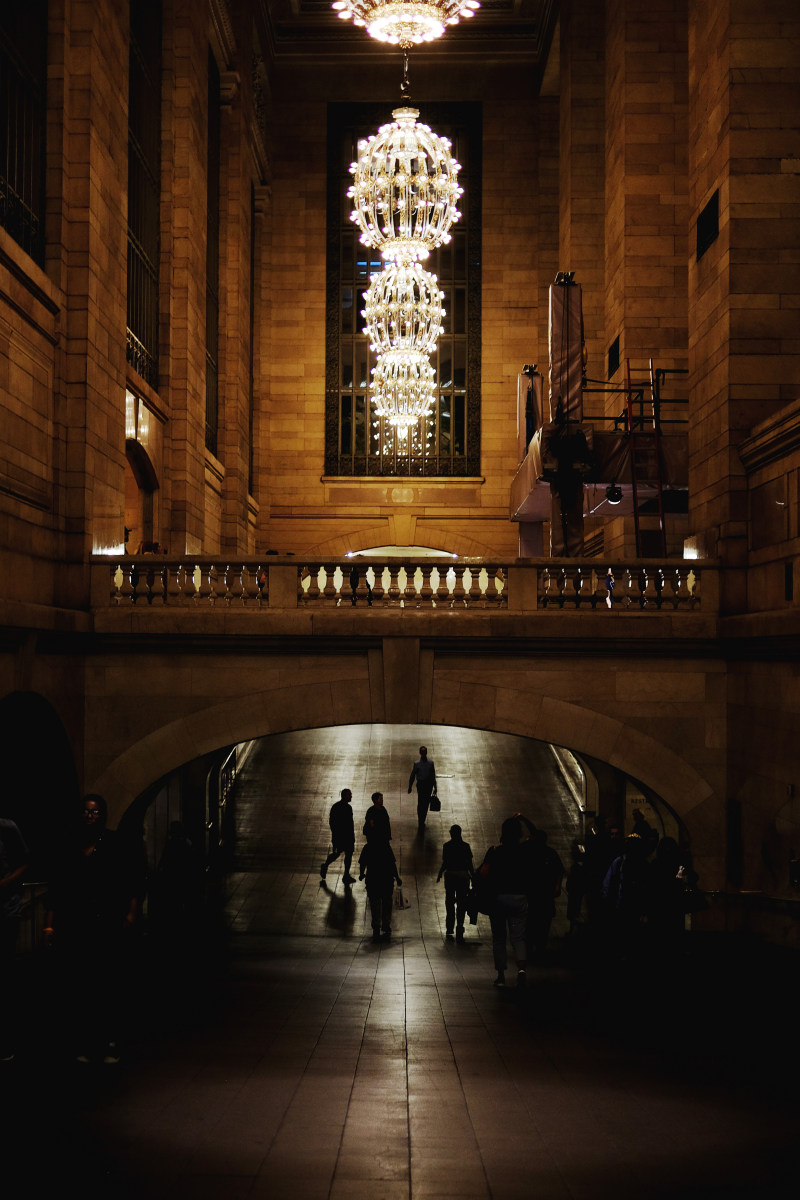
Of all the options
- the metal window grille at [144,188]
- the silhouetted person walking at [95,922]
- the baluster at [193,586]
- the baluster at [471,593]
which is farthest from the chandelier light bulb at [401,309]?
the silhouetted person walking at [95,922]

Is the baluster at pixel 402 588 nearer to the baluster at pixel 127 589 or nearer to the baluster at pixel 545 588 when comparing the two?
the baluster at pixel 545 588

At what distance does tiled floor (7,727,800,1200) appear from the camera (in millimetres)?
5027

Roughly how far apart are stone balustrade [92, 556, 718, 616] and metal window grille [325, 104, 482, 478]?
51.9 ft

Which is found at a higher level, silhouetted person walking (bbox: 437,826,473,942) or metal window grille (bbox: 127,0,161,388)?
metal window grille (bbox: 127,0,161,388)

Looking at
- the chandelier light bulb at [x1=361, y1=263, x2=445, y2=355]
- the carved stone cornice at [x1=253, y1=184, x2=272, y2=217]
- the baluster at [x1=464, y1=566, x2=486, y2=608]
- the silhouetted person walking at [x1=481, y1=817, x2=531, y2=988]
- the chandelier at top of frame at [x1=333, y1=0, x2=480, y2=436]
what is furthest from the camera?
the carved stone cornice at [x1=253, y1=184, x2=272, y2=217]

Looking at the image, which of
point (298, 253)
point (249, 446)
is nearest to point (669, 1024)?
point (249, 446)

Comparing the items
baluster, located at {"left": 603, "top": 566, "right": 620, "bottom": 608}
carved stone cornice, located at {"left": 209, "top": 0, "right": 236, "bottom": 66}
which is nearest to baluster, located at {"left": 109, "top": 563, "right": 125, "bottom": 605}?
baluster, located at {"left": 603, "top": 566, "right": 620, "bottom": 608}

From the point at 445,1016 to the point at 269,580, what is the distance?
5789 mm

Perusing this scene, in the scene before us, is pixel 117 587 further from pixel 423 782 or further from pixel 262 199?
pixel 262 199

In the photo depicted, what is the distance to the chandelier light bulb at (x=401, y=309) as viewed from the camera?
18.5 meters

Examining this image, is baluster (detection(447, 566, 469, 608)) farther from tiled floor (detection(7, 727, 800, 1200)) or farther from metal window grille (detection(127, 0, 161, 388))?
metal window grille (detection(127, 0, 161, 388))

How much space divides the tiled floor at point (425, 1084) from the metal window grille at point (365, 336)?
17.7m

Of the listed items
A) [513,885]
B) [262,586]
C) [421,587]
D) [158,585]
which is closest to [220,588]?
[262,586]

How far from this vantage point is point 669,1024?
812cm
